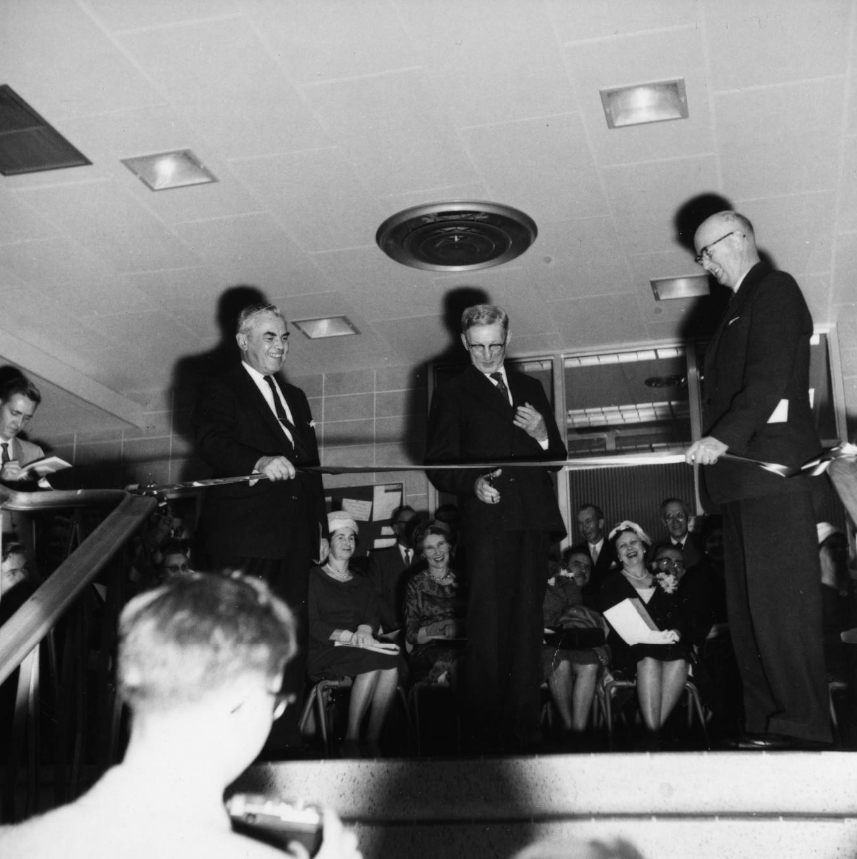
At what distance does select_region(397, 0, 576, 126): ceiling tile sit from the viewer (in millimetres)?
3805

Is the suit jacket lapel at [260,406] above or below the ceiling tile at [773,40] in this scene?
below

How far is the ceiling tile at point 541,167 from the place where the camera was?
A: 4.61m

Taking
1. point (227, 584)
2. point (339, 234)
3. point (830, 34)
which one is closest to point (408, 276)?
point (339, 234)

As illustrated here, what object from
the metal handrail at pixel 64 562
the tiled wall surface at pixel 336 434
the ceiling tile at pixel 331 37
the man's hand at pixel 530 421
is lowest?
the metal handrail at pixel 64 562

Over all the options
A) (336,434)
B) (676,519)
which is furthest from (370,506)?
(676,519)

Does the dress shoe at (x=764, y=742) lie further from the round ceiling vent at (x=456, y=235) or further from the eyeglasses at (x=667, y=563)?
the round ceiling vent at (x=456, y=235)

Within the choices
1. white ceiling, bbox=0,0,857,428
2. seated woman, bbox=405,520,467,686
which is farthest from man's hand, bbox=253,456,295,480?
white ceiling, bbox=0,0,857,428

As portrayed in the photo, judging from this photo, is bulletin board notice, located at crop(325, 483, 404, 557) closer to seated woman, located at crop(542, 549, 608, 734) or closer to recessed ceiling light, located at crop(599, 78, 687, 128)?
seated woman, located at crop(542, 549, 608, 734)

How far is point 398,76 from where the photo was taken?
165 inches

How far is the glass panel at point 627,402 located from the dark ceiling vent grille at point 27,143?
4.07 meters

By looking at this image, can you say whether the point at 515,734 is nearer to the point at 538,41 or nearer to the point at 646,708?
the point at 646,708

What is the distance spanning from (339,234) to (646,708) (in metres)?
2.97

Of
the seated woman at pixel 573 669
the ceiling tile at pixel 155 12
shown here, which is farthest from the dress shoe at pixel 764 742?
the ceiling tile at pixel 155 12

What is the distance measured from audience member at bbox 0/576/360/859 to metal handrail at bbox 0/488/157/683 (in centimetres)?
117
